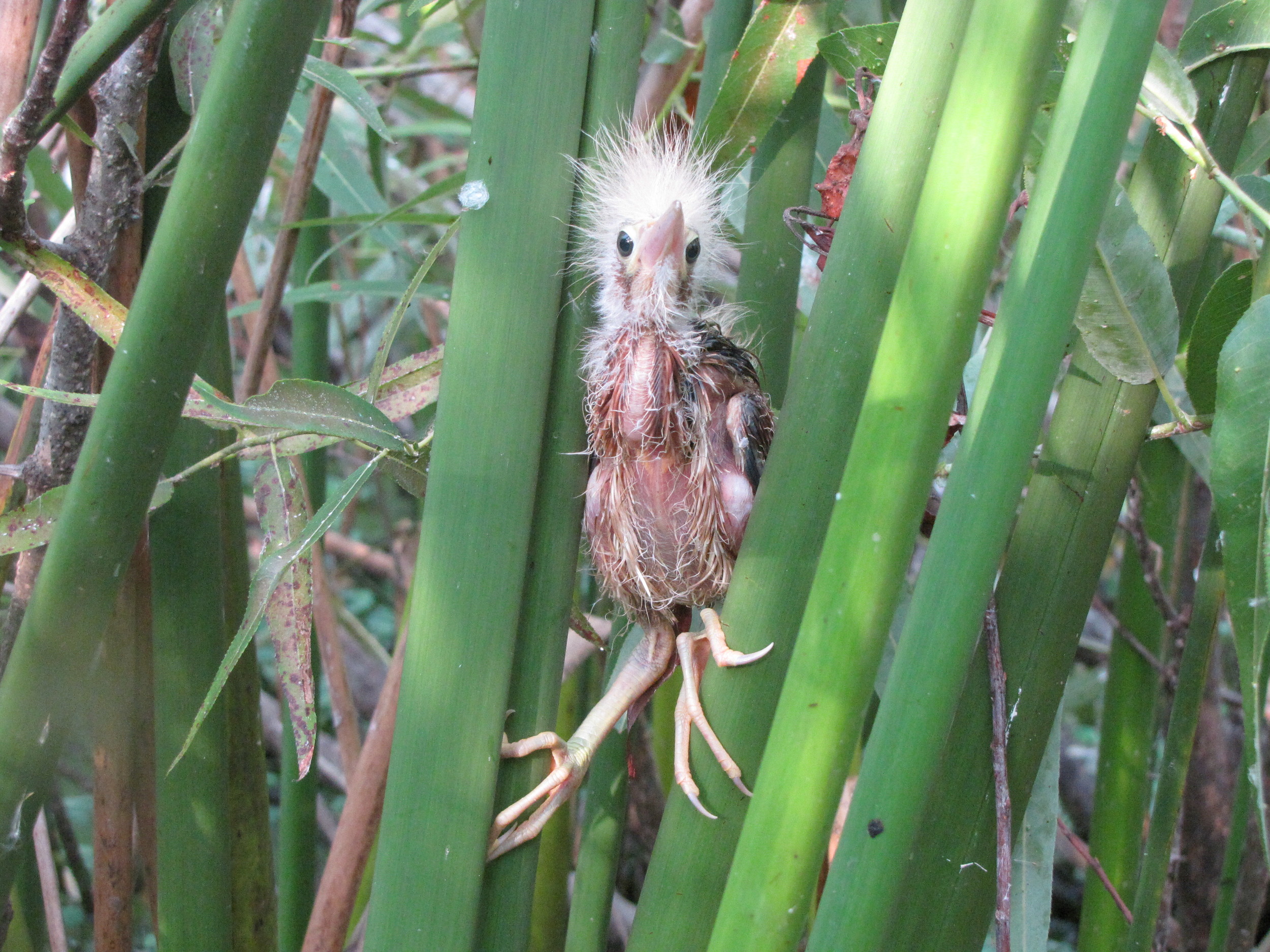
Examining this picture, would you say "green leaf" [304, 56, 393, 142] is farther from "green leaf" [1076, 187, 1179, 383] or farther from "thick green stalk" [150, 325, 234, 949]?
"green leaf" [1076, 187, 1179, 383]

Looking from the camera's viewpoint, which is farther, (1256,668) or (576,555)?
(576,555)

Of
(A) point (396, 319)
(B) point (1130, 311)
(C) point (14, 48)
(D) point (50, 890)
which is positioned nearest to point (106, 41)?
(A) point (396, 319)

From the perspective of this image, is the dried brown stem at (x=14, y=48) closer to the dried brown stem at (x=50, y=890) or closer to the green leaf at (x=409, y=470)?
the green leaf at (x=409, y=470)

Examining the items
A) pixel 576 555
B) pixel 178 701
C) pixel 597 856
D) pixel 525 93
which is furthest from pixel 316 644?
pixel 525 93

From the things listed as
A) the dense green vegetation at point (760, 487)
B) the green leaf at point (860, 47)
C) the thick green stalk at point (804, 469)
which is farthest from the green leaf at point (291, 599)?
the green leaf at point (860, 47)

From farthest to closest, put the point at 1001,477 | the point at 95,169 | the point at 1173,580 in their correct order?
the point at 1173,580 → the point at 95,169 → the point at 1001,477

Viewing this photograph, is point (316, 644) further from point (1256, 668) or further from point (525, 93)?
point (1256, 668)
